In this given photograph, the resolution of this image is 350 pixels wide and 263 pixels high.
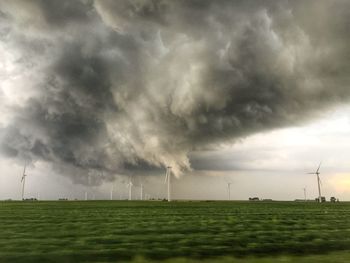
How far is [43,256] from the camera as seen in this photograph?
89.1 ft

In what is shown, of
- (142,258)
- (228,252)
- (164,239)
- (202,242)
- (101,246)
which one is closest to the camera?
(142,258)

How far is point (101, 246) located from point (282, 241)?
16490 mm

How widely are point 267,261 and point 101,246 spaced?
1393 centimetres

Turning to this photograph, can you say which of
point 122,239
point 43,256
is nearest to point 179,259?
point 43,256

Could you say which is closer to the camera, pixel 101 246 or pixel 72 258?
pixel 72 258

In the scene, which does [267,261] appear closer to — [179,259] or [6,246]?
[179,259]

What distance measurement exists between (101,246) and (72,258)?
17.7ft

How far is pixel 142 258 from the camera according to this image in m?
25.8

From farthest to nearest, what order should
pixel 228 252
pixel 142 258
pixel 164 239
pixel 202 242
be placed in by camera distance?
1. pixel 164 239
2. pixel 202 242
3. pixel 228 252
4. pixel 142 258

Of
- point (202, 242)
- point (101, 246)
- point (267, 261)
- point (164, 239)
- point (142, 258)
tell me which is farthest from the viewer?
point (164, 239)

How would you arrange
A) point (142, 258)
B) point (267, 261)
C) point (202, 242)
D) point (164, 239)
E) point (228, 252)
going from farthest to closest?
point (164, 239)
point (202, 242)
point (228, 252)
point (142, 258)
point (267, 261)

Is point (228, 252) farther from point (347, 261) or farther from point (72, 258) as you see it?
point (72, 258)

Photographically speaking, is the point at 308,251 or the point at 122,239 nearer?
the point at 308,251

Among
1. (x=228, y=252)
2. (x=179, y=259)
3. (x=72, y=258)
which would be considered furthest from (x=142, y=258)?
(x=228, y=252)
